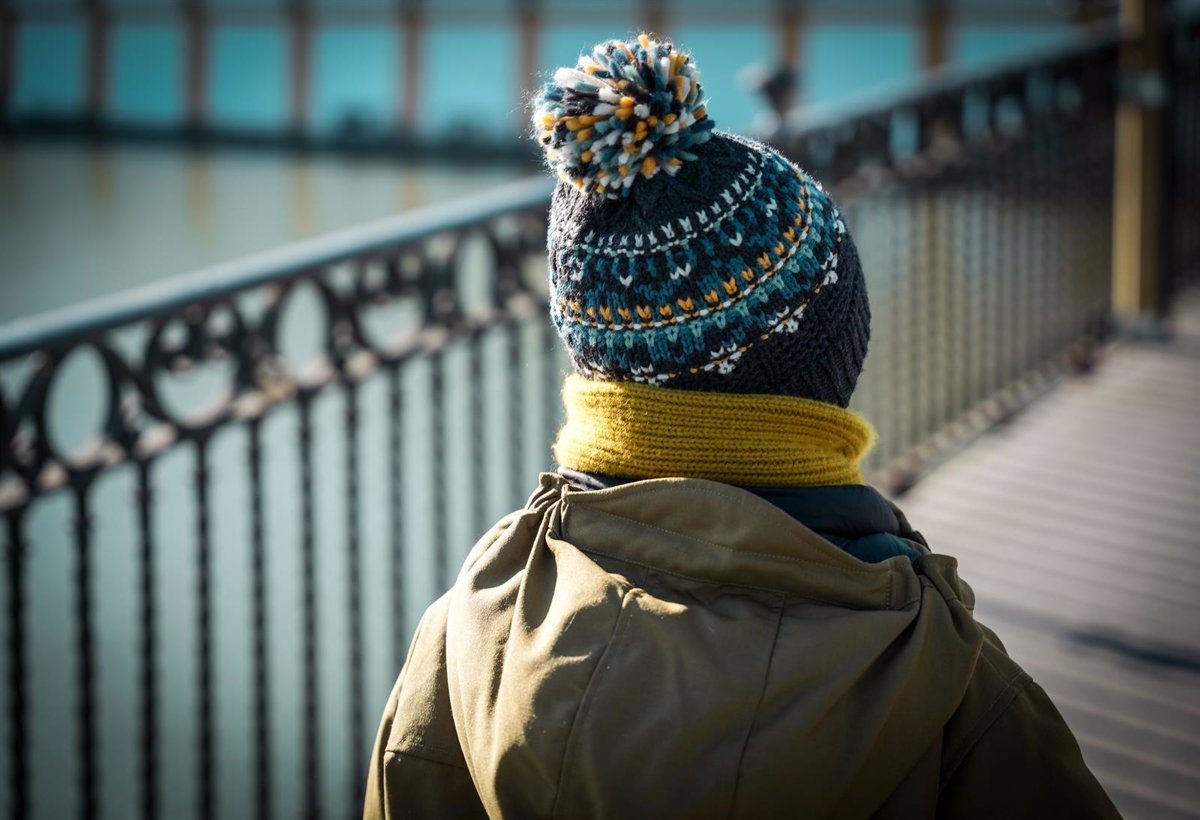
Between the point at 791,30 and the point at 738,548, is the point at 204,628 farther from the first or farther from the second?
the point at 791,30

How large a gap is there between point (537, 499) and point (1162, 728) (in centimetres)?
180

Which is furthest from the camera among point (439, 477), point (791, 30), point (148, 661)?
point (791, 30)

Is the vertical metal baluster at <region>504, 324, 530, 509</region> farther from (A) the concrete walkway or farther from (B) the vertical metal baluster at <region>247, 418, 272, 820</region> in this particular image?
(A) the concrete walkway

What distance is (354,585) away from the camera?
263 cm

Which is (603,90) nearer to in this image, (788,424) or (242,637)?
(788,424)

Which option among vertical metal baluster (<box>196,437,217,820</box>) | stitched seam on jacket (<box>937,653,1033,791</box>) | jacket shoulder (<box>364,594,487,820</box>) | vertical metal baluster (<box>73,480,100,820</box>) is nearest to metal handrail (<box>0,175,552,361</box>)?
vertical metal baluster (<box>196,437,217,820</box>)

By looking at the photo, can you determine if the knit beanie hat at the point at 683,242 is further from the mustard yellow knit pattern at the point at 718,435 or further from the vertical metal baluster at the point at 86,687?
the vertical metal baluster at the point at 86,687

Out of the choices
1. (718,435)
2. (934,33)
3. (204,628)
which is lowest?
(204,628)

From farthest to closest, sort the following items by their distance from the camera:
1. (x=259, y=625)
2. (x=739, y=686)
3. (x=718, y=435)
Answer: (x=259, y=625) < (x=718, y=435) < (x=739, y=686)

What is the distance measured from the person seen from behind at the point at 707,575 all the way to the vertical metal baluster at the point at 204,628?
1252 mm

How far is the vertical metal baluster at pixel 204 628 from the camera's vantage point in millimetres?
2299

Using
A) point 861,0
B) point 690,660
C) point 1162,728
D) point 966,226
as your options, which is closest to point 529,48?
point 861,0

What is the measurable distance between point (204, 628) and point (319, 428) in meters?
2.71

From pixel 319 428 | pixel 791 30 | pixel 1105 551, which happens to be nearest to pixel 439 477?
pixel 1105 551
